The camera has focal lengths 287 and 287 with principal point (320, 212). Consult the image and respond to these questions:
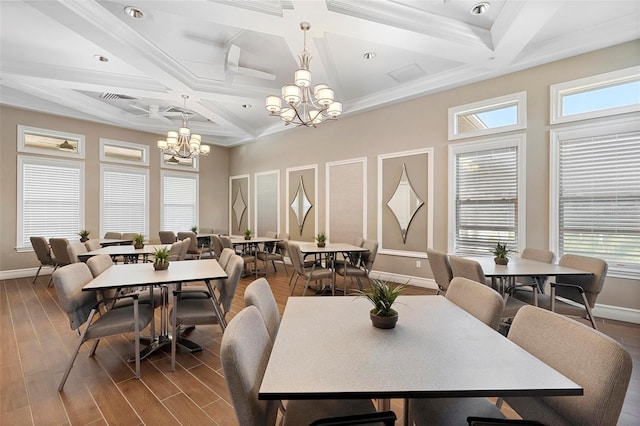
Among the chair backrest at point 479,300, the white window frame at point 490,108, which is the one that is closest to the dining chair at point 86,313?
the chair backrest at point 479,300

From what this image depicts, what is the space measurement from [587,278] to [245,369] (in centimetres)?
326

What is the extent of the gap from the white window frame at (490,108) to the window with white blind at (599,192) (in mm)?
465

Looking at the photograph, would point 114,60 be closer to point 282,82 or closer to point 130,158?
point 282,82

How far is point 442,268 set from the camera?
304 cm

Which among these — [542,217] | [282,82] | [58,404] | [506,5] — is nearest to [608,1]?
[506,5]

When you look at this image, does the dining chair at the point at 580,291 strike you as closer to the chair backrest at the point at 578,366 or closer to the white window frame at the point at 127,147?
the chair backrest at the point at 578,366

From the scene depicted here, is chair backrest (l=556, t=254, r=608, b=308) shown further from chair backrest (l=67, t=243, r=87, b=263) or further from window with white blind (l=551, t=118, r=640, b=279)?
chair backrest (l=67, t=243, r=87, b=263)

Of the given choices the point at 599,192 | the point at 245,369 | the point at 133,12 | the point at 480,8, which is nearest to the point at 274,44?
the point at 133,12

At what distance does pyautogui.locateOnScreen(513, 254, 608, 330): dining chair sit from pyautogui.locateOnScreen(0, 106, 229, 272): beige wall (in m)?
7.73

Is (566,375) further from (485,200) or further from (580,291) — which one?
(485,200)

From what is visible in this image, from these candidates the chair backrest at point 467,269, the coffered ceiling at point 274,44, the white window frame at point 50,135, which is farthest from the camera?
the white window frame at point 50,135

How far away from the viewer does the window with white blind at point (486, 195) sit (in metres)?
4.11

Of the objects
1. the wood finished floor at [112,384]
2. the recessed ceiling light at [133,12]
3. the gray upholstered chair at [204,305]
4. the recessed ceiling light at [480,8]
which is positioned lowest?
the wood finished floor at [112,384]

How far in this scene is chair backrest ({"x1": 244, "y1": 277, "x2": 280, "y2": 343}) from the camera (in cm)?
148
